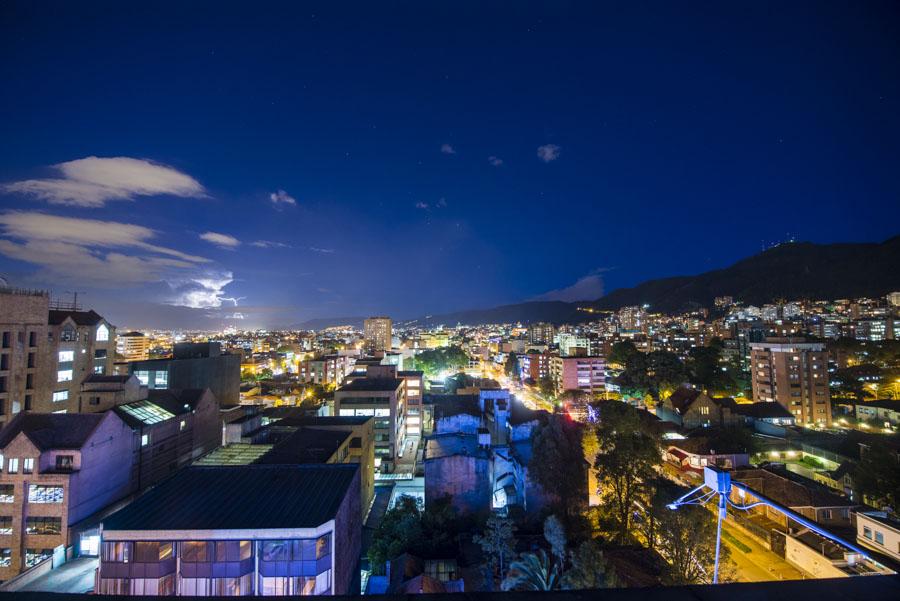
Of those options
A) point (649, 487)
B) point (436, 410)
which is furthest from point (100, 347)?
point (649, 487)

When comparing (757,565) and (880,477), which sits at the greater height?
(880,477)

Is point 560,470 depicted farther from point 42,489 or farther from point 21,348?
point 21,348

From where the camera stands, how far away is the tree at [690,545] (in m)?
15.3

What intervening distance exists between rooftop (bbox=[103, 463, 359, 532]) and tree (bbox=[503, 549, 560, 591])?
6925 mm

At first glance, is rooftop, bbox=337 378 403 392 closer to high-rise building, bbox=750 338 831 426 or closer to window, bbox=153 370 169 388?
window, bbox=153 370 169 388

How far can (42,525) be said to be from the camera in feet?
64.1

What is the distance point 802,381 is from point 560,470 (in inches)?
1401

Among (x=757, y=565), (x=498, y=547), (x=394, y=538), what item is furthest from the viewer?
(x=757, y=565)

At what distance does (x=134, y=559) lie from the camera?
11.9 m

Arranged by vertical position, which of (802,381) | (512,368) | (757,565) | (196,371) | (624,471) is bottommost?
(757,565)

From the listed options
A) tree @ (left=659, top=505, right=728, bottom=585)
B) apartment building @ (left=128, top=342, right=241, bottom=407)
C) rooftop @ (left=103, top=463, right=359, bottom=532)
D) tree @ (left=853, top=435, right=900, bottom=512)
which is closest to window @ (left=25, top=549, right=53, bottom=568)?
rooftop @ (left=103, top=463, right=359, bottom=532)

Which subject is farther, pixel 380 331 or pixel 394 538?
pixel 380 331

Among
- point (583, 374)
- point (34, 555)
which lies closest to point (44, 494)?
point (34, 555)

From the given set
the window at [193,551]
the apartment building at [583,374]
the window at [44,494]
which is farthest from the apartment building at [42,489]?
the apartment building at [583,374]
